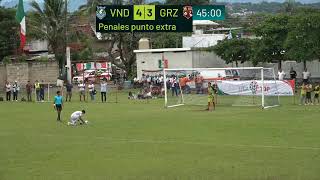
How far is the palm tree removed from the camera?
73875 millimetres

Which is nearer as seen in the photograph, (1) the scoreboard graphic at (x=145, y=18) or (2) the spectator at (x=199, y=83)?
(2) the spectator at (x=199, y=83)

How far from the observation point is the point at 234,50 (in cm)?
6278

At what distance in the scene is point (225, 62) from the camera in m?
67.7

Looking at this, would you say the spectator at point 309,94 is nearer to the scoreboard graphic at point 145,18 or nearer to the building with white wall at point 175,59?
the scoreboard graphic at point 145,18

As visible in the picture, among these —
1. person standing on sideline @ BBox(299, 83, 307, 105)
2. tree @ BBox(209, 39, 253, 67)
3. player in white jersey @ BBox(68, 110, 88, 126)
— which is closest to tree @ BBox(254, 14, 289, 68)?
tree @ BBox(209, 39, 253, 67)

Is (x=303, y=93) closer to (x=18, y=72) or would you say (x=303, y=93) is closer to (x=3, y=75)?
(x=18, y=72)

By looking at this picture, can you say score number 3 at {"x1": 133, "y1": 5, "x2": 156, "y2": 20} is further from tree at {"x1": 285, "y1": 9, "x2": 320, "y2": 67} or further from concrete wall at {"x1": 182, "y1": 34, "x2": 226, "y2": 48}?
concrete wall at {"x1": 182, "y1": 34, "x2": 226, "y2": 48}

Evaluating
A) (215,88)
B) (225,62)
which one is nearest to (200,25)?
(225,62)

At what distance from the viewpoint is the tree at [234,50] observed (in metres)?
62.7

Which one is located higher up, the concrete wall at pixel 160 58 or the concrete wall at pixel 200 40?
the concrete wall at pixel 200 40

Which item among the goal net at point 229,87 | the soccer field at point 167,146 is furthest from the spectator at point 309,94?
the soccer field at point 167,146

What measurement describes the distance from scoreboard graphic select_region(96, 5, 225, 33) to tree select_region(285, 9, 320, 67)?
36.6 feet

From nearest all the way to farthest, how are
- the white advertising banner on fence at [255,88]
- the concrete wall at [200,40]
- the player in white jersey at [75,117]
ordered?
1. the player in white jersey at [75,117]
2. the white advertising banner on fence at [255,88]
3. the concrete wall at [200,40]

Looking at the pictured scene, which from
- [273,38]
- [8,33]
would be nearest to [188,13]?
[273,38]
